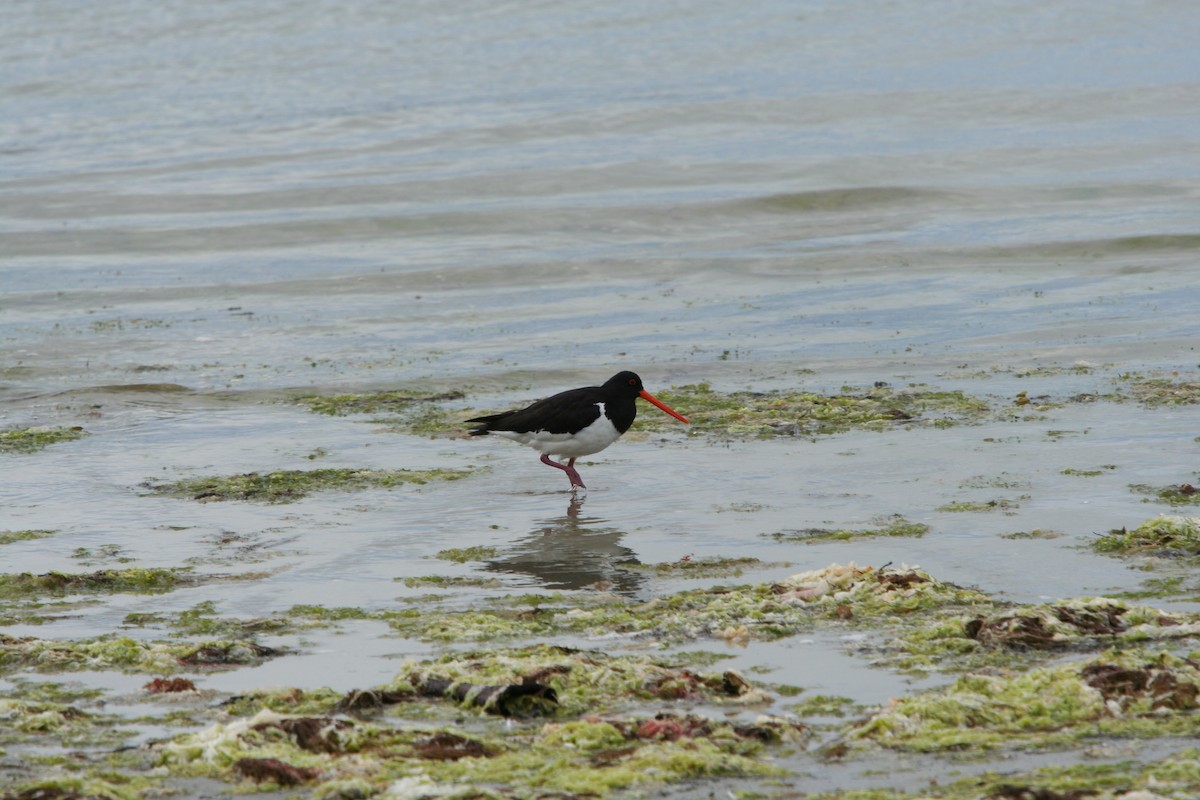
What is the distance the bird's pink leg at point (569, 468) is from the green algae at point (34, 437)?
368 cm

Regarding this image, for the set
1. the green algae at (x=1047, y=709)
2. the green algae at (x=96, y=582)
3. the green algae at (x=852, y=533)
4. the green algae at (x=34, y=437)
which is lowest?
the green algae at (x=852, y=533)

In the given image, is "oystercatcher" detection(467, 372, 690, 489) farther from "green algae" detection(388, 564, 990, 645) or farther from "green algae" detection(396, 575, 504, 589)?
"green algae" detection(388, 564, 990, 645)

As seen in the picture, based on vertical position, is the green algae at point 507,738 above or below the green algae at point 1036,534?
above

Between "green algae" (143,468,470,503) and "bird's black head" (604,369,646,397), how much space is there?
1181 mm

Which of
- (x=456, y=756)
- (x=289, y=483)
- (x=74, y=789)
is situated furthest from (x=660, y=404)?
(x=74, y=789)

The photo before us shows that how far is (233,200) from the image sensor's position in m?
24.5

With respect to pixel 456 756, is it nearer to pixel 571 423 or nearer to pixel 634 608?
pixel 634 608

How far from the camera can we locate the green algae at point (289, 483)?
Answer: 30.7 feet

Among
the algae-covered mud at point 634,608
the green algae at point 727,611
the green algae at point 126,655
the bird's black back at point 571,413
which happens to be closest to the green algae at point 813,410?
the algae-covered mud at point 634,608

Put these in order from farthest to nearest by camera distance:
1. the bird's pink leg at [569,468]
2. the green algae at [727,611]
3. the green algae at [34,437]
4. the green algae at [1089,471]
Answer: the green algae at [34,437] < the bird's pink leg at [569,468] < the green algae at [1089,471] < the green algae at [727,611]

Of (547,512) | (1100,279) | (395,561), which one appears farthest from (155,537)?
(1100,279)

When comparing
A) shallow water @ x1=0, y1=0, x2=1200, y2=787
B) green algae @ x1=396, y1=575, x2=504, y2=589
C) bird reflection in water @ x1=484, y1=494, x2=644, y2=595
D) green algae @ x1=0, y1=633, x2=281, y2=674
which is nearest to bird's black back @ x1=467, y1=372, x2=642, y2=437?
shallow water @ x1=0, y1=0, x2=1200, y2=787

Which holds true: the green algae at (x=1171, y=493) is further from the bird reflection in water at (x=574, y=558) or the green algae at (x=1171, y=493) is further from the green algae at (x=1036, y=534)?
the bird reflection in water at (x=574, y=558)

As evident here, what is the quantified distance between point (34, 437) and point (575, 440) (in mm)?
4179
